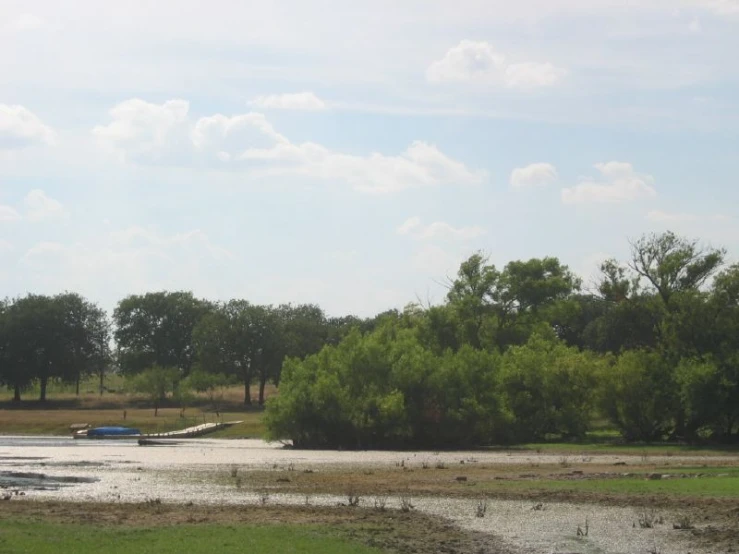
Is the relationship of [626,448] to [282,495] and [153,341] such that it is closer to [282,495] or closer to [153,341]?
[282,495]

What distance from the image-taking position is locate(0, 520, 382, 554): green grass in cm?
2247

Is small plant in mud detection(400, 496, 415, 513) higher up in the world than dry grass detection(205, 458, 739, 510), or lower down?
higher up

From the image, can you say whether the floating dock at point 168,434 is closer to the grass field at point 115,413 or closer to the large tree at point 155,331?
the grass field at point 115,413

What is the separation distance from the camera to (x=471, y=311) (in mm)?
104688

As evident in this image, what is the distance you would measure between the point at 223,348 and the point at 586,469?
95949mm

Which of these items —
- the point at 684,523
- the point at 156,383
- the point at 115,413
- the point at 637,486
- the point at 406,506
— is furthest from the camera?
the point at 156,383

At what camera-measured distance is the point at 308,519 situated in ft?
91.0

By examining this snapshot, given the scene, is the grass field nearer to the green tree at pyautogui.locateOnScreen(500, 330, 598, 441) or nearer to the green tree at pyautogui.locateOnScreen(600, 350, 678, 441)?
the green tree at pyautogui.locateOnScreen(500, 330, 598, 441)

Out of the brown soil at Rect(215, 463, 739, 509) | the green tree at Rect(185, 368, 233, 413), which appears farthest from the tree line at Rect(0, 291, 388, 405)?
the brown soil at Rect(215, 463, 739, 509)

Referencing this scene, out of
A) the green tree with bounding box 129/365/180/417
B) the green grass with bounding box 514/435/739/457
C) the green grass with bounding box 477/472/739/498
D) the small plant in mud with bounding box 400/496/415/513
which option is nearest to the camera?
the small plant in mud with bounding box 400/496/415/513

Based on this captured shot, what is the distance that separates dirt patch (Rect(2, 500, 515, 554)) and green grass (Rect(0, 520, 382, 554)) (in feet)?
2.73

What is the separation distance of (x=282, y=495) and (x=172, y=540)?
1111 centimetres

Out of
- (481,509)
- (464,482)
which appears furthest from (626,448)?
(481,509)

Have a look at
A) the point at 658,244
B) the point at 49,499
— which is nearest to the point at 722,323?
the point at 658,244
